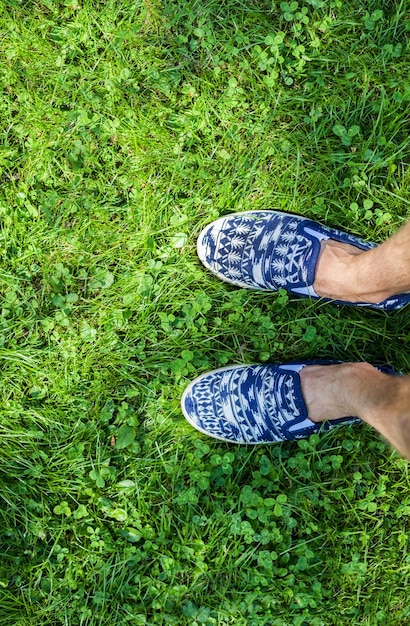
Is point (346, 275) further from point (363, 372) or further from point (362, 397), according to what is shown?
point (362, 397)

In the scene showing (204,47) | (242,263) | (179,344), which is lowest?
(179,344)

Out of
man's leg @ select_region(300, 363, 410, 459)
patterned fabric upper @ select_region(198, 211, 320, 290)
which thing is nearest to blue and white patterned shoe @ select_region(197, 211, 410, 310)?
patterned fabric upper @ select_region(198, 211, 320, 290)

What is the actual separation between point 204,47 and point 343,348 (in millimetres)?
1625

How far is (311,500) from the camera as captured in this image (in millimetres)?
2721

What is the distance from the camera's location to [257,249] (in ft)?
8.99

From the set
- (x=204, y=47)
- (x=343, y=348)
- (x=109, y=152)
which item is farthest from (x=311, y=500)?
(x=204, y=47)

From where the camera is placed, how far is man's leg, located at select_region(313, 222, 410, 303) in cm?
214

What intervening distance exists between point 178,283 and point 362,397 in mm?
1087

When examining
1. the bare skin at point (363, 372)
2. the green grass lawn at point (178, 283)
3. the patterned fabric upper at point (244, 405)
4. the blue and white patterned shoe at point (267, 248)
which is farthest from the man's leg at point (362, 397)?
the blue and white patterned shoe at point (267, 248)

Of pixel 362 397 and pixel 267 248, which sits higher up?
pixel 267 248

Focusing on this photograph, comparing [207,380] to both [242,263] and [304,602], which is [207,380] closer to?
[242,263]

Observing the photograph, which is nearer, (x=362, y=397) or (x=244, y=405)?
(x=362, y=397)

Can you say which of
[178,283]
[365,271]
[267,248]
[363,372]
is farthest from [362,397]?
[178,283]

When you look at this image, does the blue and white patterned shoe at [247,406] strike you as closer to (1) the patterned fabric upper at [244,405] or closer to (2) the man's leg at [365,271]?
(1) the patterned fabric upper at [244,405]
